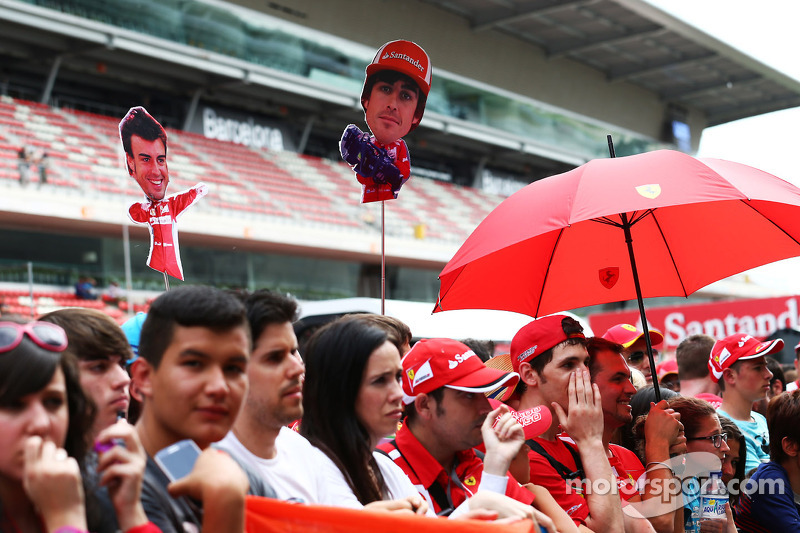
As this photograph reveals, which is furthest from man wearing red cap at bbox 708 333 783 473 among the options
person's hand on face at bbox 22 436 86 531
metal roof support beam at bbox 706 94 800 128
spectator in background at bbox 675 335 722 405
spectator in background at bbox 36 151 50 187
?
metal roof support beam at bbox 706 94 800 128

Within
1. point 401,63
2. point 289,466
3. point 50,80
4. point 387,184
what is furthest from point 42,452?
point 50,80

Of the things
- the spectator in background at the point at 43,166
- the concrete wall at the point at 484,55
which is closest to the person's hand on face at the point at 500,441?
the spectator in background at the point at 43,166

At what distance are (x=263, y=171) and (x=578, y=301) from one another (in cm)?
1765

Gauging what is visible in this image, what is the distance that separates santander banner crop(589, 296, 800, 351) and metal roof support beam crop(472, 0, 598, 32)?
11.7 m

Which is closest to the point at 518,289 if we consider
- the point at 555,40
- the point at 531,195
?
the point at 531,195

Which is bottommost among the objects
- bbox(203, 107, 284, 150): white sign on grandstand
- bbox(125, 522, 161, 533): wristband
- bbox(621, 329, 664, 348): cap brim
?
bbox(125, 522, 161, 533): wristband

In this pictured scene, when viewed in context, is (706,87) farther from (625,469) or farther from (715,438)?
(625,469)

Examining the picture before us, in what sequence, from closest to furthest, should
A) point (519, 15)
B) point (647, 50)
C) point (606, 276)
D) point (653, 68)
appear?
point (606, 276), point (519, 15), point (647, 50), point (653, 68)

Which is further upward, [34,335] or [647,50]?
[647,50]

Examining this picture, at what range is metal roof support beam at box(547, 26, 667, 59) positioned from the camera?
83.0ft

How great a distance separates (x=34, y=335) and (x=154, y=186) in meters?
1.88

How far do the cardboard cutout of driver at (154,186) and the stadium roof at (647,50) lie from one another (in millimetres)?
21222

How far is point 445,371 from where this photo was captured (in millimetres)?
2693

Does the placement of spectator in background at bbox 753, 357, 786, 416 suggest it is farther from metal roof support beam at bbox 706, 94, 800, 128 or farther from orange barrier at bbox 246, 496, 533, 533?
metal roof support beam at bbox 706, 94, 800, 128
